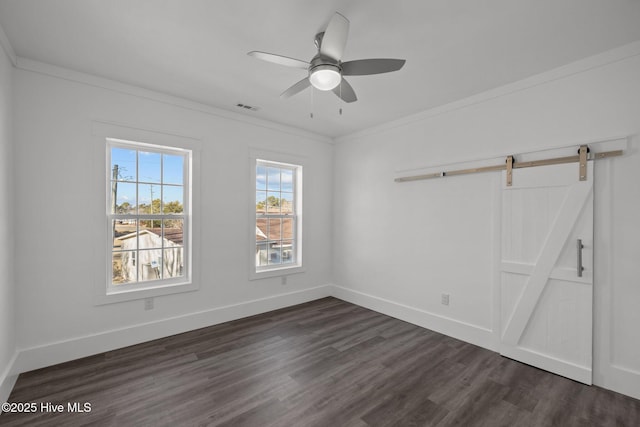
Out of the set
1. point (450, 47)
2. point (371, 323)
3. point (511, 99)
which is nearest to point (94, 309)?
point (371, 323)

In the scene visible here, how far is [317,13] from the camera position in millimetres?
2012

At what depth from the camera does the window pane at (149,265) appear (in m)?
3.38

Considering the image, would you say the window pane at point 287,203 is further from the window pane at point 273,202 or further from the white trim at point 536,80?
the white trim at point 536,80

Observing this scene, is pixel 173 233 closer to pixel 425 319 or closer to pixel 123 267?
pixel 123 267

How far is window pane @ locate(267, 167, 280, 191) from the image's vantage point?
4586mm

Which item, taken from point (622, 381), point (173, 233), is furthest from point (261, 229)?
point (622, 381)

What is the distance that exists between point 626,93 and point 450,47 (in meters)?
1.55

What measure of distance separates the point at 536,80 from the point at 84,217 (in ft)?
15.8

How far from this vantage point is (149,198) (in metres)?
3.45

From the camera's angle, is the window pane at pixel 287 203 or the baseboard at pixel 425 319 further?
the window pane at pixel 287 203

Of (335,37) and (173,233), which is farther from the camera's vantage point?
(173,233)

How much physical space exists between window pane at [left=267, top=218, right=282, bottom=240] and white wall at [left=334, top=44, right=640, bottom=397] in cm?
110

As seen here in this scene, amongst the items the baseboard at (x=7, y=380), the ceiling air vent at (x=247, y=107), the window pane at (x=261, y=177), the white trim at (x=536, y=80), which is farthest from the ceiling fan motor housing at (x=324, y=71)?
the baseboard at (x=7, y=380)

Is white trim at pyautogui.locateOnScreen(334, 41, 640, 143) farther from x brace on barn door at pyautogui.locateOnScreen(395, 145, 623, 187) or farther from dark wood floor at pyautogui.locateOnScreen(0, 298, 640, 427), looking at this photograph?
dark wood floor at pyautogui.locateOnScreen(0, 298, 640, 427)
